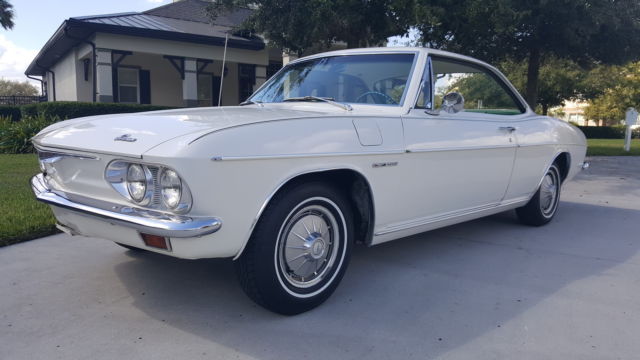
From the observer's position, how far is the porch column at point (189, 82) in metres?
15.5

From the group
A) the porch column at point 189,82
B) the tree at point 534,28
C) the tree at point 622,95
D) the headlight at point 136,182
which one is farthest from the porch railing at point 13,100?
the tree at point 622,95

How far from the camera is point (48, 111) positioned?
12.0 m

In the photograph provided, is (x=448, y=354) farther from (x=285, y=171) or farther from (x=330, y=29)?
(x=330, y=29)

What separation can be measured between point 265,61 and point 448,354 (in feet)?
51.3

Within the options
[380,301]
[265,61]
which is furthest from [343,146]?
[265,61]

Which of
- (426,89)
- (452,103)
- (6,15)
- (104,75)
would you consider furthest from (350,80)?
(6,15)

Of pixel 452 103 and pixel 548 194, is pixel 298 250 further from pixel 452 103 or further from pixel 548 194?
pixel 548 194

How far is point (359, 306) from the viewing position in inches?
122

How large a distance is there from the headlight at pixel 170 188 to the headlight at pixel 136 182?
0.12 m

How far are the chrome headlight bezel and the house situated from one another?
11655 mm

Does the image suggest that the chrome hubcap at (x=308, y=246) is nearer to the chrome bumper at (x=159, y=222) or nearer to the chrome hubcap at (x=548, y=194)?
the chrome bumper at (x=159, y=222)

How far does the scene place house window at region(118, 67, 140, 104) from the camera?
16.8m

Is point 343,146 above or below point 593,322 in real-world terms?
above

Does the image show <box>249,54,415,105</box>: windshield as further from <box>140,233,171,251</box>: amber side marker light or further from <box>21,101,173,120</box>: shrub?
<box>21,101,173,120</box>: shrub
